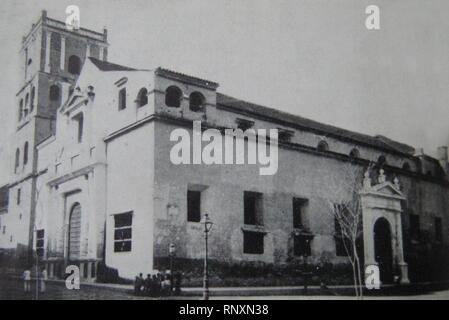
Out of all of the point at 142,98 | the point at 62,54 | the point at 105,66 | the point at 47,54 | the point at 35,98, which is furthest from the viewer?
the point at 35,98

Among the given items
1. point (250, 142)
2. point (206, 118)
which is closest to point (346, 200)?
point (250, 142)

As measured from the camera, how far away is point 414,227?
65.2ft

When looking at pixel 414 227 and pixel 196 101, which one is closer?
pixel 196 101

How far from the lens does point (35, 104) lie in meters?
22.2

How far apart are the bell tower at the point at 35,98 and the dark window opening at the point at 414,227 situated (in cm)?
1287

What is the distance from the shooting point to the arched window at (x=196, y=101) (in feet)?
52.6

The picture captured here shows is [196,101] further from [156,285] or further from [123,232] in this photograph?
[156,285]

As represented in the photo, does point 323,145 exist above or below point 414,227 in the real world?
above

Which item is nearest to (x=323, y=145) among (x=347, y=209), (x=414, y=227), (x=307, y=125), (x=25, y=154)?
(x=307, y=125)

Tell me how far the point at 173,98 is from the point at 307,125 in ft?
21.9

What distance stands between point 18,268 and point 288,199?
8572mm

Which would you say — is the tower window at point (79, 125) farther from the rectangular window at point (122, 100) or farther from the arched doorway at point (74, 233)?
the rectangular window at point (122, 100)

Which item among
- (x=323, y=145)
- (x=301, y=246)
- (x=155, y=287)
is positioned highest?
(x=323, y=145)

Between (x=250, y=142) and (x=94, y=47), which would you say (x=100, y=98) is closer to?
(x=94, y=47)
